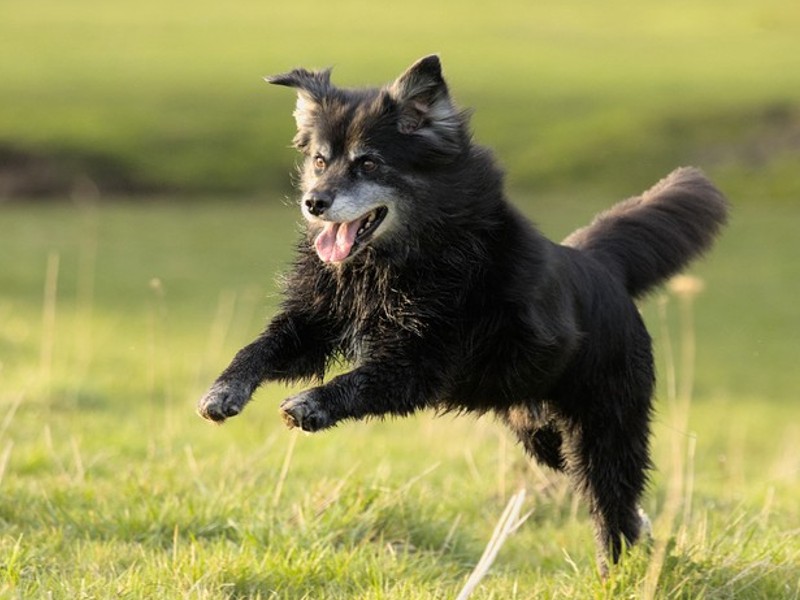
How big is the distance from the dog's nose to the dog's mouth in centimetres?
17

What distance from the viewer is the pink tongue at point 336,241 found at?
4.92 meters

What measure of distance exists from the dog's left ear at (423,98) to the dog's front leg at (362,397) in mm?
946

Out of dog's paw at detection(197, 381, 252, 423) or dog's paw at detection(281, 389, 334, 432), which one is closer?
dog's paw at detection(281, 389, 334, 432)

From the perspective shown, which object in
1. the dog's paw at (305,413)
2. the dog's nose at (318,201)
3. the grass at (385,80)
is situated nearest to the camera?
the dog's paw at (305,413)

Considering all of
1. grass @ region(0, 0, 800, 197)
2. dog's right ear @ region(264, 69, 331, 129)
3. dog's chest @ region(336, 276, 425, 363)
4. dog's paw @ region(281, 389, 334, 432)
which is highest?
dog's right ear @ region(264, 69, 331, 129)

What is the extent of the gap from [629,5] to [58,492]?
43.2m

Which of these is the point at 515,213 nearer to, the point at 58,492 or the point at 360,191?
the point at 360,191

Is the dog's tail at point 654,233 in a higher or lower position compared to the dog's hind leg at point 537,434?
higher

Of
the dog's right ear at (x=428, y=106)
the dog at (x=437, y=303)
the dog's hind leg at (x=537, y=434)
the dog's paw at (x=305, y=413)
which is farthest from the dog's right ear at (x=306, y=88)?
the dog's hind leg at (x=537, y=434)

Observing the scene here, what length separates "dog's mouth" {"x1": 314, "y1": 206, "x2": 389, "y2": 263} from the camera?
493 centimetres

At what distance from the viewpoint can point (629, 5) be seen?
46.3m

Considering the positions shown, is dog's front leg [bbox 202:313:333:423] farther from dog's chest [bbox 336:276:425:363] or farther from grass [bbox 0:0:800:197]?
grass [bbox 0:0:800:197]

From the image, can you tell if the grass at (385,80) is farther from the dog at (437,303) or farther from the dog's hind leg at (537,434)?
the dog at (437,303)

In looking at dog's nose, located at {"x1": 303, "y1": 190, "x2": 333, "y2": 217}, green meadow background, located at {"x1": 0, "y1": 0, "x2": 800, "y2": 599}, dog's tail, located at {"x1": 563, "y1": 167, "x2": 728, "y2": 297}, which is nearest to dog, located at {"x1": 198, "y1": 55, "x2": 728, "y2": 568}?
dog's nose, located at {"x1": 303, "y1": 190, "x2": 333, "y2": 217}
